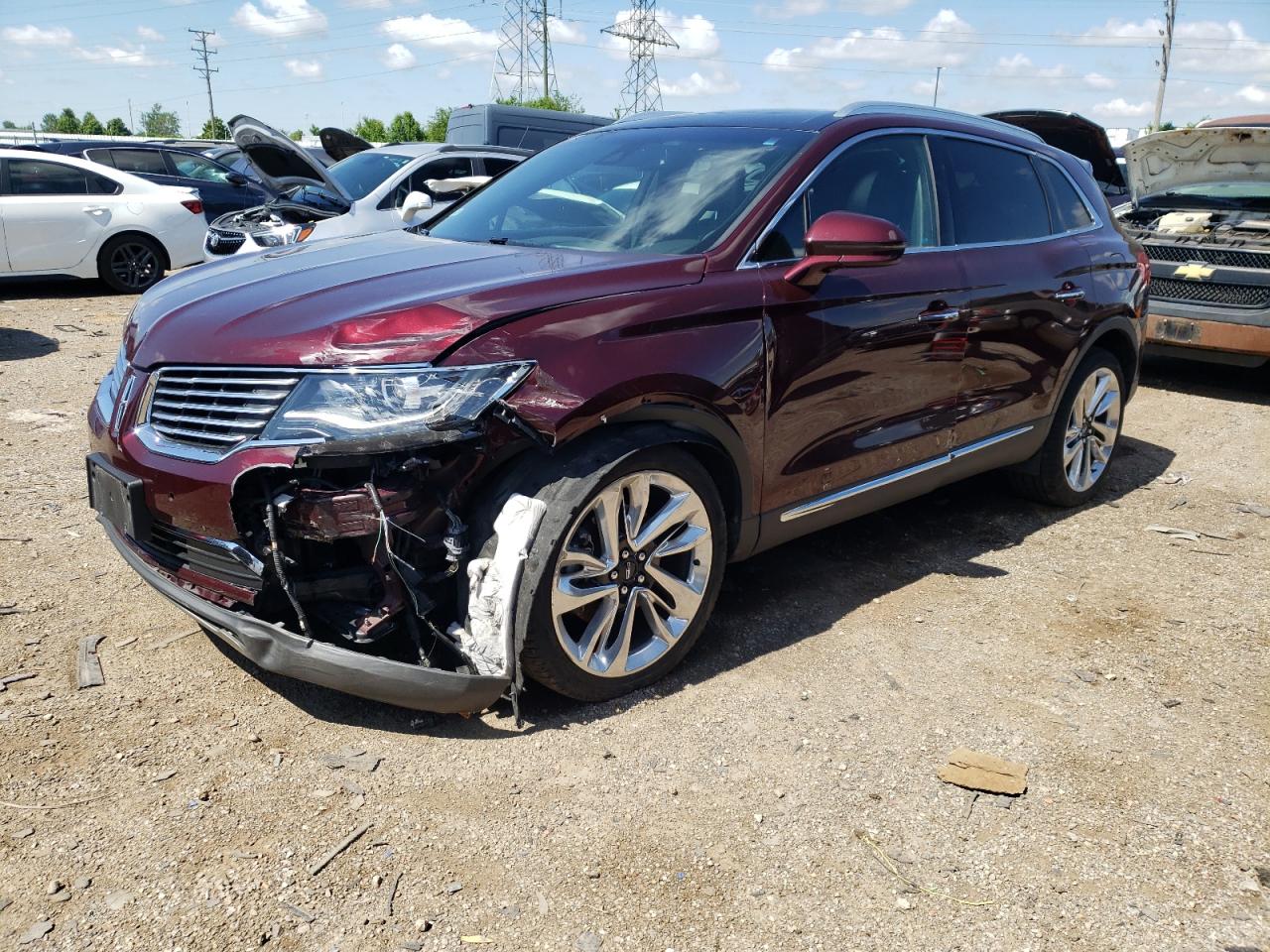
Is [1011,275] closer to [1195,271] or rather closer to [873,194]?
[873,194]

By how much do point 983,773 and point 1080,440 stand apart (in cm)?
283

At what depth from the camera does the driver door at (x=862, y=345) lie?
11.5 ft

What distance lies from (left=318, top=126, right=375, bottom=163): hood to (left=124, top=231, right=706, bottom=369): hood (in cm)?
758

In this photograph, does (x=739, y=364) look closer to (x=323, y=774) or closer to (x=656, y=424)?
(x=656, y=424)

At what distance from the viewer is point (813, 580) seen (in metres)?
4.34

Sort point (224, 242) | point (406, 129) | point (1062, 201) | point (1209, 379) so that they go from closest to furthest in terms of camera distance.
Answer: point (1062, 201), point (1209, 379), point (224, 242), point (406, 129)

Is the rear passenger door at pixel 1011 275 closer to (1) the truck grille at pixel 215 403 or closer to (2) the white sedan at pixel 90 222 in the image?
(1) the truck grille at pixel 215 403

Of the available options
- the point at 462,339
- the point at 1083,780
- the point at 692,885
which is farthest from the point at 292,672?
the point at 1083,780

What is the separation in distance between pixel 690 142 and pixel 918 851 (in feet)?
8.76

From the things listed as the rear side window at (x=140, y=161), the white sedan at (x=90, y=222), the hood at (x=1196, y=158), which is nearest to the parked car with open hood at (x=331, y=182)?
the white sedan at (x=90, y=222)

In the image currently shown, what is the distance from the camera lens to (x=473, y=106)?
46.5 ft

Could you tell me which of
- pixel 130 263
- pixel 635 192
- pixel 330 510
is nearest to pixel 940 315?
pixel 635 192

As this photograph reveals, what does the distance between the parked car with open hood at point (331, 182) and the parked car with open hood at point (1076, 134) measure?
16.4 feet

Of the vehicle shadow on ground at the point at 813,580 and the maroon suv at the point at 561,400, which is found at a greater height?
the maroon suv at the point at 561,400
